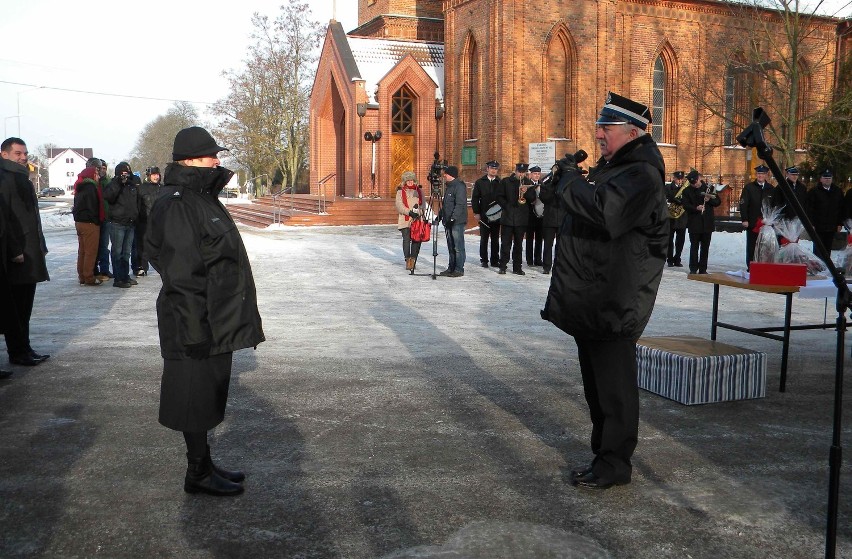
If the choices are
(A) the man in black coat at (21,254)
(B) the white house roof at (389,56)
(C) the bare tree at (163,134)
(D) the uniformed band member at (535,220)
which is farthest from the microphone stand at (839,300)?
(C) the bare tree at (163,134)

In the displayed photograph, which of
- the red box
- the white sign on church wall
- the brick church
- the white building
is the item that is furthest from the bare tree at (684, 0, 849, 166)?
the white building

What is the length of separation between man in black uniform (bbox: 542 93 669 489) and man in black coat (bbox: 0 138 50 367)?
205 inches

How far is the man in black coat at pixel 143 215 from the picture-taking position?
14.6 m

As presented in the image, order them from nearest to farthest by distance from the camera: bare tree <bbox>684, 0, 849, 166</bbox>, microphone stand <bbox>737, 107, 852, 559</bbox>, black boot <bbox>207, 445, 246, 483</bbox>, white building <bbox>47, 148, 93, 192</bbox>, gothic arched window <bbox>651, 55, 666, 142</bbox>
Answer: microphone stand <bbox>737, 107, 852, 559</bbox>
black boot <bbox>207, 445, 246, 483</bbox>
bare tree <bbox>684, 0, 849, 166</bbox>
gothic arched window <bbox>651, 55, 666, 142</bbox>
white building <bbox>47, 148, 93, 192</bbox>

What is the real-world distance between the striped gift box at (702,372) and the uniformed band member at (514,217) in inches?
359

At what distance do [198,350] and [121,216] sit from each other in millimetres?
10499

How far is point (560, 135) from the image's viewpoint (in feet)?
108

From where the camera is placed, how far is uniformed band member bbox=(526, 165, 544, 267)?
15.8m

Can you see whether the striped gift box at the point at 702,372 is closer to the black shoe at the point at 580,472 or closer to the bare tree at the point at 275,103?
the black shoe at the point at 580,472

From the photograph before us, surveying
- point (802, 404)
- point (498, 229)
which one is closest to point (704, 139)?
point (498, 229)

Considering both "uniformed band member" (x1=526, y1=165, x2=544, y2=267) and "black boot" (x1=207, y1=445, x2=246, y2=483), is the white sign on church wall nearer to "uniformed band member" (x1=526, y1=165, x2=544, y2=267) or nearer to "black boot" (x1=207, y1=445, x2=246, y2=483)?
"uniformed band member" (x1=526, y1=165, x2=544, y2=267)

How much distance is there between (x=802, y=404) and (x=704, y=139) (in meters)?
31.7

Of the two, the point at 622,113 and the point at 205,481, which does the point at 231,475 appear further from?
the point at 622,113

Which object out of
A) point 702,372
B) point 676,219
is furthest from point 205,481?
point 676,219
